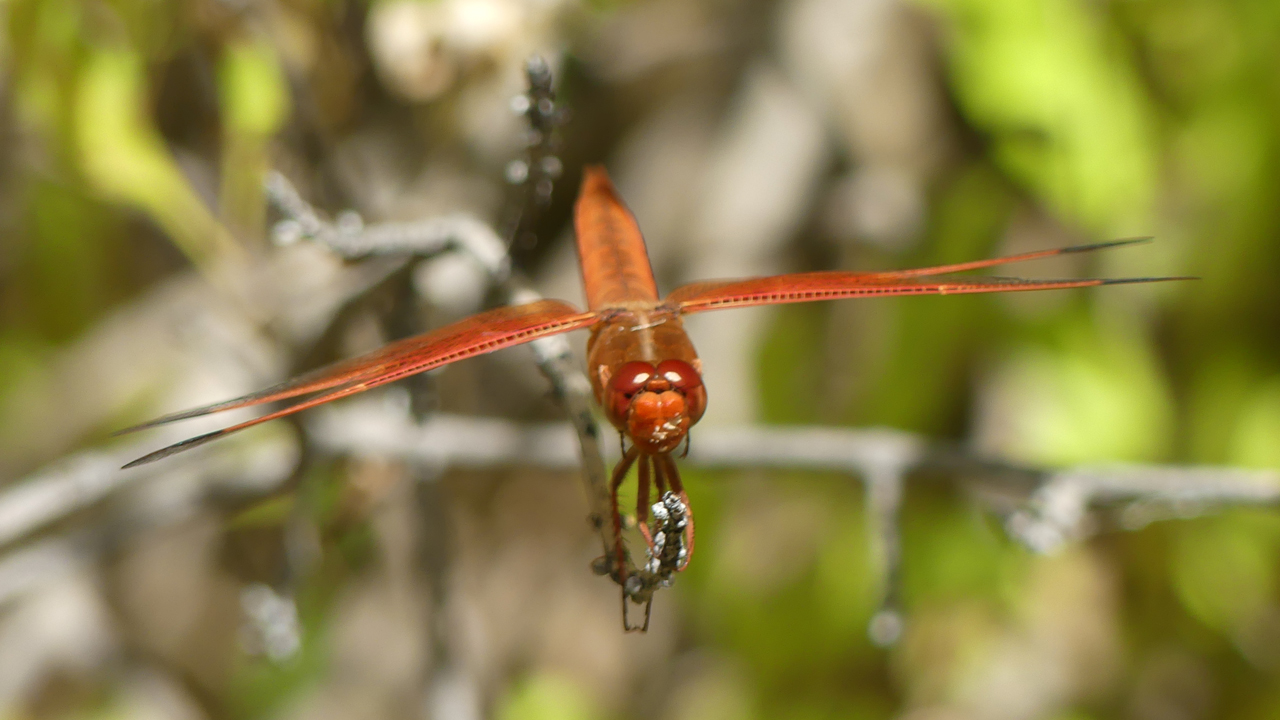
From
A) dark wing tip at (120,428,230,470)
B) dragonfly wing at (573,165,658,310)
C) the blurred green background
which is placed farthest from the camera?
the blurred green background

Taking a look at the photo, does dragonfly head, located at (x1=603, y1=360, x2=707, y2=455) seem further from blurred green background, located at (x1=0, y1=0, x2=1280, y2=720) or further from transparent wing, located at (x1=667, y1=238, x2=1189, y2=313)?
blurred green background, located at (x1=0, y1=0, x2=1280, y2=720)

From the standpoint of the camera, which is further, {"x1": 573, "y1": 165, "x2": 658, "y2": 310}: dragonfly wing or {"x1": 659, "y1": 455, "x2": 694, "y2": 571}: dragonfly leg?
{"x1": 573, "y1": 165, "x2": 658, "y2": 310}: dragonfly wing

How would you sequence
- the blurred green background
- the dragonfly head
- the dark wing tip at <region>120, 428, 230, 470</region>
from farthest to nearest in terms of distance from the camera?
the blurred green background → the dragonfly head → the dark wing tip at <region>120, 428, 230, 470</region>

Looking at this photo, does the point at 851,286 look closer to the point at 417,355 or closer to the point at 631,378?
the point at 631,378

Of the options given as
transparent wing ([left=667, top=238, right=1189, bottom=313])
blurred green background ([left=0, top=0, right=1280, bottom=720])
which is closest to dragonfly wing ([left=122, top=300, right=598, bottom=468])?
transparent wing ([left=667, top=238, right=1189, bottom=313])

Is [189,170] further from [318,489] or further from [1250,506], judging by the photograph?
[1250,506]

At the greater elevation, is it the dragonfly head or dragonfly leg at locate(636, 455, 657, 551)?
the dragonfly head

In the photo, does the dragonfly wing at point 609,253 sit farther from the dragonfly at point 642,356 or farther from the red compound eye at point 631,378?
the red compound eye at point 631,378
